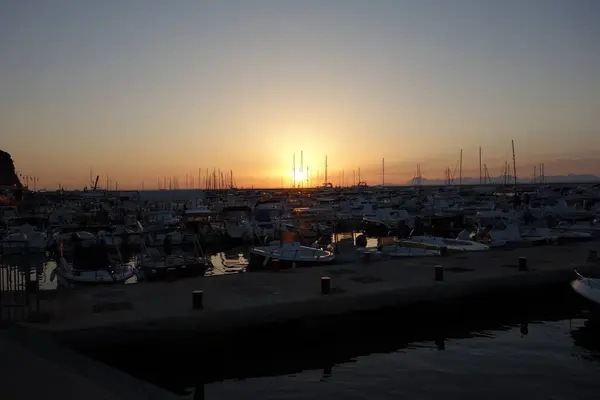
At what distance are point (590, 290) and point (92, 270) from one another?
18.5 metres

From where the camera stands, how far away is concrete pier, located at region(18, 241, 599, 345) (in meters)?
12.2

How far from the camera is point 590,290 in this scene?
14984mm

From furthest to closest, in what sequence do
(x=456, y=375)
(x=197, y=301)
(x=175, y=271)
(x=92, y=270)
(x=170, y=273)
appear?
(x=175, y=271) → (x=170, y=273) → (x=92, y=270) → (x=197, y=301) → (x=456, y=375)

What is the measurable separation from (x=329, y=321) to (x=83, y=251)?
13.0 m

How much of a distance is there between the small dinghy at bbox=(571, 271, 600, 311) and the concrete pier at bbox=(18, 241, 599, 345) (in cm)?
232

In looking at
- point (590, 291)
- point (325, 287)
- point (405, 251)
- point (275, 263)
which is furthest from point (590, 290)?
point (275, 263)

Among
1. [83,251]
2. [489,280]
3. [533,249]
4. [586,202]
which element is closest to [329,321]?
[489,280]

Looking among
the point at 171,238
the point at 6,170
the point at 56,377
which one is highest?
the point at 6,170

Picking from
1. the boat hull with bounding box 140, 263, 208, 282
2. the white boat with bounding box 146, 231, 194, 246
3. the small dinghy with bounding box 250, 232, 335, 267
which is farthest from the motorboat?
the white boat with bounding box 146, 231, 194, 246

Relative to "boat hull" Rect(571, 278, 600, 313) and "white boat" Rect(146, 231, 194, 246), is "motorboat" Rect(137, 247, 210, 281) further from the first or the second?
"boat hull" Rect(571, 278, 600, 313)

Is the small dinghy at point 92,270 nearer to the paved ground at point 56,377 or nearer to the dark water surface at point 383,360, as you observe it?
the dark water surface at point 383,360

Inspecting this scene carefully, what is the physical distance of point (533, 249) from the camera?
24984 mm

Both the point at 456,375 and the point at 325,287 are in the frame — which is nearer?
the point at 456,375

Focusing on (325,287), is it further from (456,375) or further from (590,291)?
(590,291)
